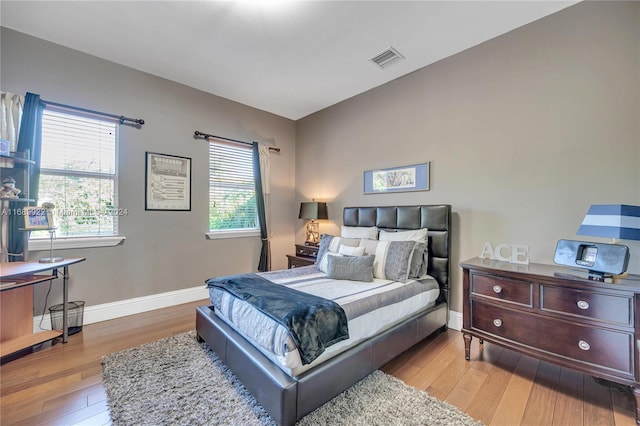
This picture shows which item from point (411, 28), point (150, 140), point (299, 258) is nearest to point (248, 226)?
point (299, 258)

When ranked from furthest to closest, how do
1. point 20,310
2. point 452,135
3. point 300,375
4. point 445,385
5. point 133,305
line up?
1. point 133,305
2. point 452,135
3. point 20,310
4. point 445,385
5. point 300,375

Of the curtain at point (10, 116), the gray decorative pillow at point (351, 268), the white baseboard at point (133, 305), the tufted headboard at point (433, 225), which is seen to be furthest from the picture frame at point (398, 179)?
the curtain at point (10, 116)

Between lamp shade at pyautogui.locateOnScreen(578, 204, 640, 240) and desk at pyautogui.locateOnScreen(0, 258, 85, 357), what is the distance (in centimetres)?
413

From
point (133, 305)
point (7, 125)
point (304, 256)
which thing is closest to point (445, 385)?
point (304, 256)

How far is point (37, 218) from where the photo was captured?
7.89ft

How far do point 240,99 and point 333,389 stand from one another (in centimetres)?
386

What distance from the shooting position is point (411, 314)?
2312mm

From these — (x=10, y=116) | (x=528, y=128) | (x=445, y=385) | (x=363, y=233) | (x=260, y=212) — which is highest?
(x=10, y=116)

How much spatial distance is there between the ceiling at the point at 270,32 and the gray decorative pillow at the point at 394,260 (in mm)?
2021

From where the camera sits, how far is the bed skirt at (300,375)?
1.42m

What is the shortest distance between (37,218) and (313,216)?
2961 mm

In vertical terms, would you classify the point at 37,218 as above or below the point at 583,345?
above

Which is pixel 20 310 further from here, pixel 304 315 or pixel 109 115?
pixel 304 315

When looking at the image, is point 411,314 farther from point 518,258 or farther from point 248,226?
point 248,226
